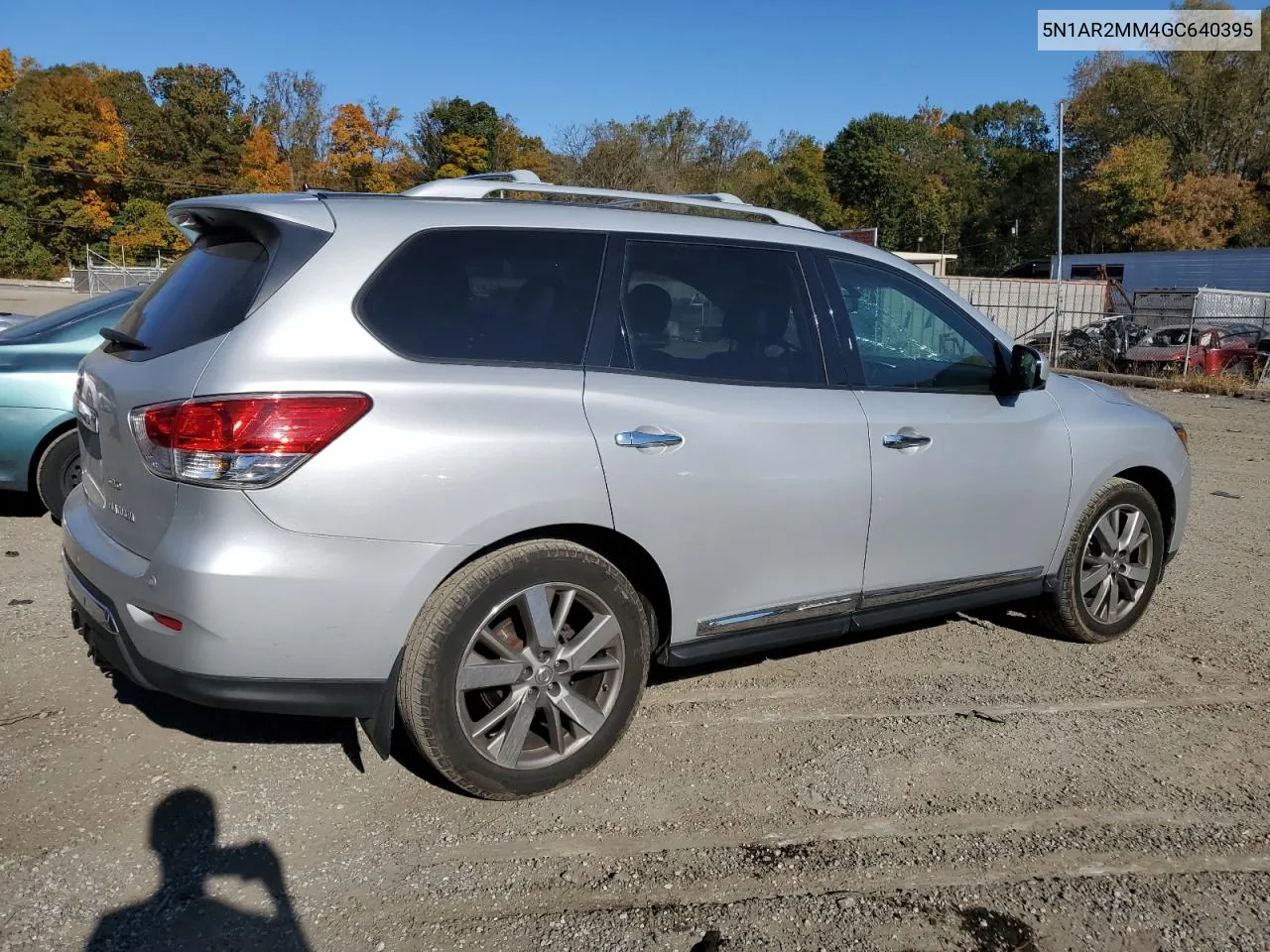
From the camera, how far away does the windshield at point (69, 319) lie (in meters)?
6.18

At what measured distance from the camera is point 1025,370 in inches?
160

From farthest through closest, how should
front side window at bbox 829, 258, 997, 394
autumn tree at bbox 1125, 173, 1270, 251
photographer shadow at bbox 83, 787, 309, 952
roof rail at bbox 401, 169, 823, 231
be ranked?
autumn tree at bbox 1125, 173, 1270, 251
front side window at bbox 829, 258, 997, 394
roof rail at bbox 401, 169, 823, 231
photographer shadow at bbox 83, 787, 309, 952

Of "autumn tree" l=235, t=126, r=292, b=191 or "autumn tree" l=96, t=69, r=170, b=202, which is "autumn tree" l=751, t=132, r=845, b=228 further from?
"autumn tree" l=96, t=69, r=170, b=202

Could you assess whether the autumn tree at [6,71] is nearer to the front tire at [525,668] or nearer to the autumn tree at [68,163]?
the autumn tree at [68,163]

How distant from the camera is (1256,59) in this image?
52156 millimetres

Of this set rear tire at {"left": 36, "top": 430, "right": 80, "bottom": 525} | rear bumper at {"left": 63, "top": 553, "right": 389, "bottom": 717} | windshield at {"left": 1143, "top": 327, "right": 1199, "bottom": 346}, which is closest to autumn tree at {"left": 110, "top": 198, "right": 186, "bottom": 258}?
windshield at {"left": 1143, "top": 327, "right": 1199, "bottom": 346}

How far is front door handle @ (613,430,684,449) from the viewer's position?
10.1 feet

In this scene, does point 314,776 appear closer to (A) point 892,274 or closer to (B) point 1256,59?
(A) point 892,274

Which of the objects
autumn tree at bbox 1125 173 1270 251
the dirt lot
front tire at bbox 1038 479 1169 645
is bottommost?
the dirt lot

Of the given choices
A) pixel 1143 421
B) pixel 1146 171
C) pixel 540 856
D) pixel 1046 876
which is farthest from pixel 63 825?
pixel 1146 171

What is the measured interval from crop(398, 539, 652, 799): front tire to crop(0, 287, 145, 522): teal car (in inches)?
159

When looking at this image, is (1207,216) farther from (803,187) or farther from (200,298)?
(200,298)

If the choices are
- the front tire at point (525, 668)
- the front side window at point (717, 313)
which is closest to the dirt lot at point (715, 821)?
the front tire at point (525, 668)

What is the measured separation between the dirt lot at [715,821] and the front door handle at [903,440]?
108 cm
